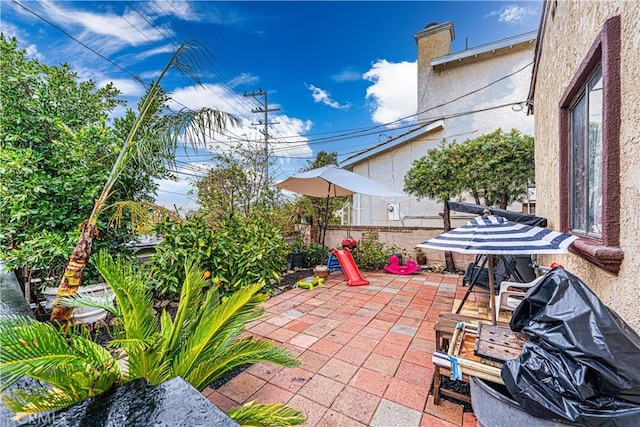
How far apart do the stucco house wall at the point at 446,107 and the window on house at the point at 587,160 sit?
255 inches

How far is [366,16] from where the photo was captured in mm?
6629

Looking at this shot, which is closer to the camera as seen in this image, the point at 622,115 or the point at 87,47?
the point at 622,115

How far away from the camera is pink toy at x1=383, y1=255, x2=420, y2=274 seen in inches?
268

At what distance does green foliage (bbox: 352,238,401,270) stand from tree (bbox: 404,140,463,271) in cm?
165

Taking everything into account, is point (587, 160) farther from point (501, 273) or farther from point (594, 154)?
point (501, 273)

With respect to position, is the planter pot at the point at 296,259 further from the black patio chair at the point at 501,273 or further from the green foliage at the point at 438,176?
the black patio chair at the point at 501,273

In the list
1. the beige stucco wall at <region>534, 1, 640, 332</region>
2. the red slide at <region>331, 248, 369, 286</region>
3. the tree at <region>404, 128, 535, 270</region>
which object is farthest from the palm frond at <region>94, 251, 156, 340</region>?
the tree at <region>404, 128, 535, 270</region>

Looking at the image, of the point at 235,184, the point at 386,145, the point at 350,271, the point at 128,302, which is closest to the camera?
the point at 128,302

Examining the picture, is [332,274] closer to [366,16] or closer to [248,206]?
[248,206]

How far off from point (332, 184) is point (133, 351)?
534cm

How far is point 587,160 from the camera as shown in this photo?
246 cm

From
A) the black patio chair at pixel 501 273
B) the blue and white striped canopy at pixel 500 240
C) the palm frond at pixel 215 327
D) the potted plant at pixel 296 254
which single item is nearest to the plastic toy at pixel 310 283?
the potted plant at pixel 296 254

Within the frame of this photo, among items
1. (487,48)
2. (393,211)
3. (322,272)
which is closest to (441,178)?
(393,211)

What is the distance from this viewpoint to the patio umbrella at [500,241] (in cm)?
191
